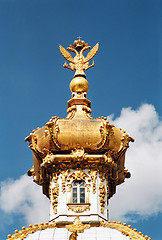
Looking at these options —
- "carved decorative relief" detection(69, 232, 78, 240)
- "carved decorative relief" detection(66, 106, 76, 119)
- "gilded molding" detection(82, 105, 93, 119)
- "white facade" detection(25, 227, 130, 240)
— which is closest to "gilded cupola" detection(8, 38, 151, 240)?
"white facade" detection(25, 227, 130, 240)

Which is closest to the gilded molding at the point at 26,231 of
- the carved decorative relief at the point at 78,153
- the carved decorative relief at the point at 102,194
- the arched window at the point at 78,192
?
the arched window at the point at 78,192

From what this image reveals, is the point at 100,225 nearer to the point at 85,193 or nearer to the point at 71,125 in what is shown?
the point at 85,193

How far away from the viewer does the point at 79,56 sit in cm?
4131

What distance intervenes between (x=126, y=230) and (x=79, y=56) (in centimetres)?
1153

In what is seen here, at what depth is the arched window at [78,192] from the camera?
35.3 m

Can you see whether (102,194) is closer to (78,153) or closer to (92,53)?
(78,153)

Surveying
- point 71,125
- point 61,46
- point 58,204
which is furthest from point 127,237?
point 61,46

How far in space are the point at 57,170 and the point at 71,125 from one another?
2170 millimetres

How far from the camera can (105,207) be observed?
35.7m

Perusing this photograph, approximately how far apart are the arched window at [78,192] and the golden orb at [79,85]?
6.02 meters

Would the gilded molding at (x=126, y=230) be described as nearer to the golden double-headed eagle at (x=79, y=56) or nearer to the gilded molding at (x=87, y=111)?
the gilded molding at (x=87, y=111)

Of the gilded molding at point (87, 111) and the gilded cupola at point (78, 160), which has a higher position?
the gilded molding at point (87, 111)

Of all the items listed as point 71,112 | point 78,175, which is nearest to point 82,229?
point 78,175

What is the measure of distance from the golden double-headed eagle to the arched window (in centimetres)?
718
